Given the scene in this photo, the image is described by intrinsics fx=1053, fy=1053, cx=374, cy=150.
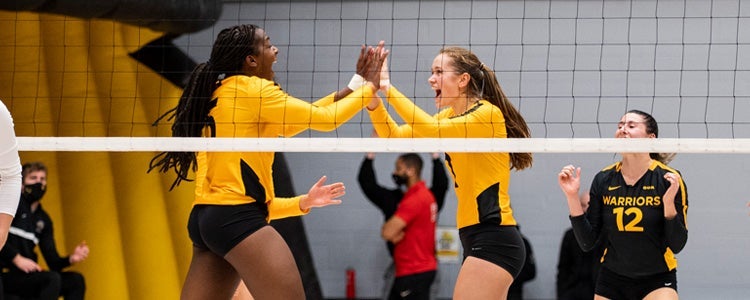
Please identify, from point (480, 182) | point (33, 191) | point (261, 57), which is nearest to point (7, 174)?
point (261, 57)

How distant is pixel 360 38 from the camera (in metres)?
8.74

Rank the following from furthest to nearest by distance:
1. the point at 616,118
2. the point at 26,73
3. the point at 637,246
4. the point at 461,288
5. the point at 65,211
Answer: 1. the point at 616,118
2. the point at 65,211
3. the point at 26,73
4. the point at 637,246
5. the point at 461,288

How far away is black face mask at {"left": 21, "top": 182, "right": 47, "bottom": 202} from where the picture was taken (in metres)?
7.57

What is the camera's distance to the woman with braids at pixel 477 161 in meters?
5.00

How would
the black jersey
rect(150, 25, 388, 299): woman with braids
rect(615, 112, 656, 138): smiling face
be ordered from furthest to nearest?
rect(615, 112, 656, 138): smiling face < the black jersey < rect(150, 25, 388, 299): woman with braids

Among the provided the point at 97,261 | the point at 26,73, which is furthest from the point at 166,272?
the point at 26,73

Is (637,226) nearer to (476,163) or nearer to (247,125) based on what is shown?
(476,163)

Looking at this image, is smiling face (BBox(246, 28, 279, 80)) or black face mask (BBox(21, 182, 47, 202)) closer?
smiling face (BBox(246, 28, 279, 80))

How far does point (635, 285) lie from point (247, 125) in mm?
2228

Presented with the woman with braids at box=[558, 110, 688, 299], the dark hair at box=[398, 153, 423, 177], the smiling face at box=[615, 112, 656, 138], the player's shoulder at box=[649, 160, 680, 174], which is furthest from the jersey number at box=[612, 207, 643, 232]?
the dark hair at box=[398, 153, 423, 177]

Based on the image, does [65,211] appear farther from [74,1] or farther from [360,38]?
[360,38]

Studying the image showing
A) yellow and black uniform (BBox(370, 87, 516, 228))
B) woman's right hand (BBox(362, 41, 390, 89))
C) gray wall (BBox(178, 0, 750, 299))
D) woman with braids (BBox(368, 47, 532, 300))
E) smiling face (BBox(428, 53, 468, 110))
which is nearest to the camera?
woman with braids (BBox(368, 47, 532, 300))

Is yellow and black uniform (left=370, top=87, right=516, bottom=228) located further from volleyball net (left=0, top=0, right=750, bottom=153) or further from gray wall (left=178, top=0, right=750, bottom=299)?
gray wall (left=178, top=0, right=750, bottom=299)

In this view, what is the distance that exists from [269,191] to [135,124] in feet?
9.67
